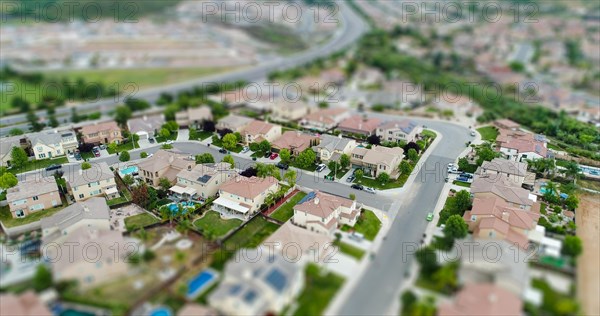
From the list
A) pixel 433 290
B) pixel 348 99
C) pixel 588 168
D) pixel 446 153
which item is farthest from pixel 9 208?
pixel 588 168

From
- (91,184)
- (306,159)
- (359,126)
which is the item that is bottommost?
(91,184)

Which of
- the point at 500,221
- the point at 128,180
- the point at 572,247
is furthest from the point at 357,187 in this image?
the point at 128,180

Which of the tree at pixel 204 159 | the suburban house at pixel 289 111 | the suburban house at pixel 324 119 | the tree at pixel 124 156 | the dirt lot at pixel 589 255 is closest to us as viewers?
the dirt lot at pixel 589 255

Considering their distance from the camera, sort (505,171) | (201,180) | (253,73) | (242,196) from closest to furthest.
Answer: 1. (242,196)
2. (201,180)
3. (505,171)
4. (253,73)

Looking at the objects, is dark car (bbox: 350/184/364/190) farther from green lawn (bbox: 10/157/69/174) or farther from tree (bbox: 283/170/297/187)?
green lawn (bbox: 10/157/69/174)

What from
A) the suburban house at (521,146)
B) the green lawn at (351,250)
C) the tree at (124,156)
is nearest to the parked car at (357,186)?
the green lawn at (351,250)

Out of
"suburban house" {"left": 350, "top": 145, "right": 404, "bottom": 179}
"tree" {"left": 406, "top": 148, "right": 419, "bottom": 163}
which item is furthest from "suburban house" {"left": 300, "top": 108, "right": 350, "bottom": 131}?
"tree" {"left": 406, "top": 148, "right": 419, "bottom": 163}

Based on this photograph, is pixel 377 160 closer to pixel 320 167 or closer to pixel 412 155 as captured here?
pixel 412 155

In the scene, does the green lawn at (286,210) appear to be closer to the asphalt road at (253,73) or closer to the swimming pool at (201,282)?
the swimming pool at (201,282)
